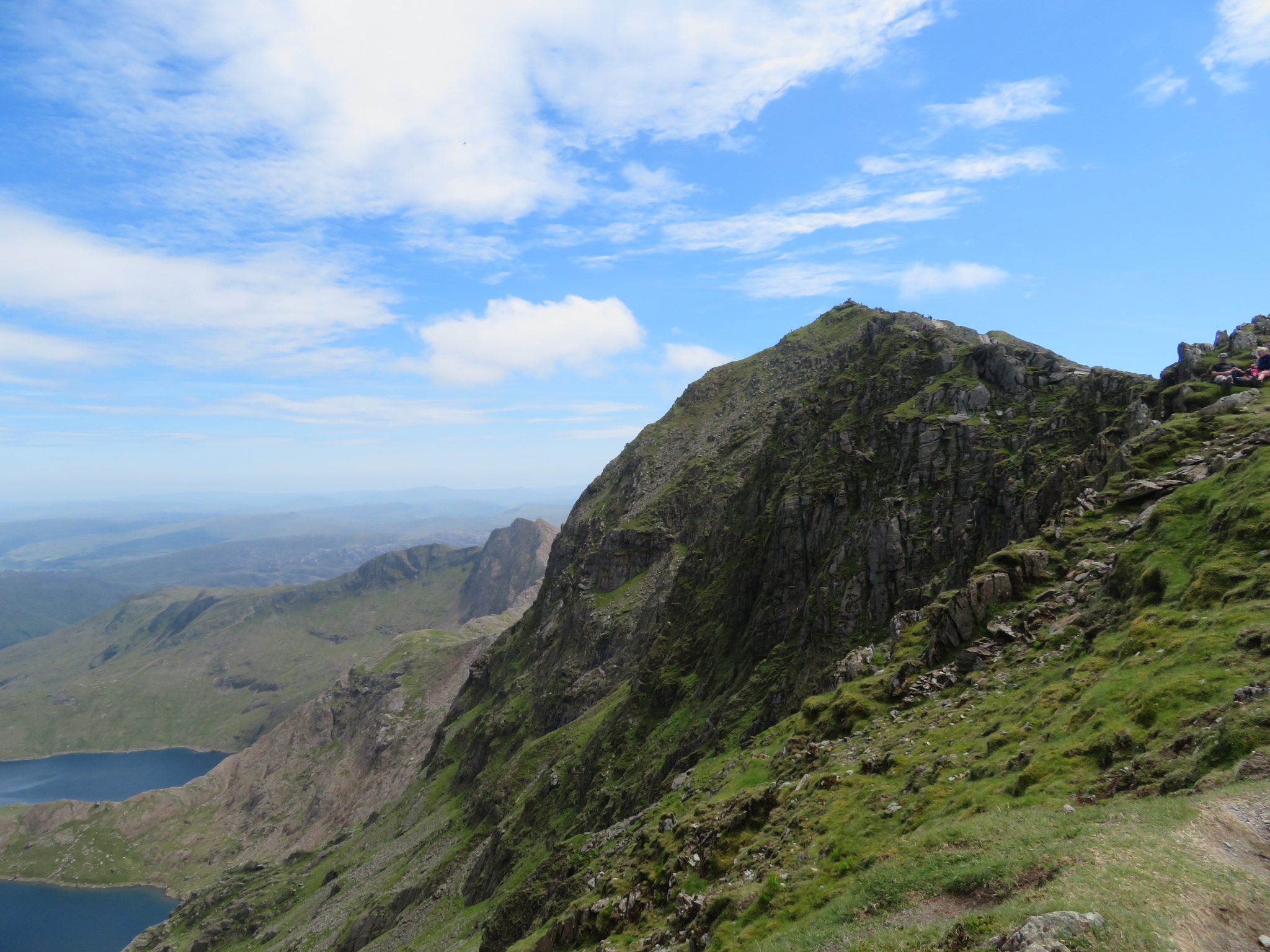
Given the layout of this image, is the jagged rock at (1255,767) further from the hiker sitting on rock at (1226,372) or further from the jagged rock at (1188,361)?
the jagged rock at (1188,361)

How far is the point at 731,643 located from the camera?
71375 millimetres

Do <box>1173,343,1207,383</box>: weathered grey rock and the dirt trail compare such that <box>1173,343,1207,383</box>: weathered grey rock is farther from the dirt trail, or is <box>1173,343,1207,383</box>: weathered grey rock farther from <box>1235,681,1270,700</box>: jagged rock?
the dirt trail

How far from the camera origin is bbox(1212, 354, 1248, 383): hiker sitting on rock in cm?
3938

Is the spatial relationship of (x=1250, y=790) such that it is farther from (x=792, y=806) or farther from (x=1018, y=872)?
(x=792, y=806)

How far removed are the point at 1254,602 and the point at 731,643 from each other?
172ft

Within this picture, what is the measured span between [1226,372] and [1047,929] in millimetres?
41758

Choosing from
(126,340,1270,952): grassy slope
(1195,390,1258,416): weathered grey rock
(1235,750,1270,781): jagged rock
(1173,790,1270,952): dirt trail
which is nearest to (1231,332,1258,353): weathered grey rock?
(1195,390,1258,416): weathered grey rock

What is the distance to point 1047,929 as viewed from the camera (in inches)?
543

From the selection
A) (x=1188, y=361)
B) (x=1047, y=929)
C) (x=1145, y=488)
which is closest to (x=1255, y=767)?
(x=1047, y=929)

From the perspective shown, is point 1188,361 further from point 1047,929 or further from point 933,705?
point 1047,929

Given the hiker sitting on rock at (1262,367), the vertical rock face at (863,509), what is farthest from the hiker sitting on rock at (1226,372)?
the vertical rock face at (863,509)

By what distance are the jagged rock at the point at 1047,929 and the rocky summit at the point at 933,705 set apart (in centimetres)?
6

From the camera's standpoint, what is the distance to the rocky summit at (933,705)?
666 inches

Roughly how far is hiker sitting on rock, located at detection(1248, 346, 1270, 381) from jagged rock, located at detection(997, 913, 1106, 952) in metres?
39.9
